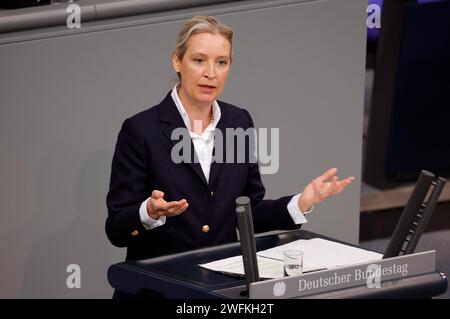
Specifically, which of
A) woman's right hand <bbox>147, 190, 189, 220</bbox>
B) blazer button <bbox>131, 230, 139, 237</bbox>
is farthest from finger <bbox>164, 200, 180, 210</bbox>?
blazer button <bbox>131, 230, 139, 237</bbox>

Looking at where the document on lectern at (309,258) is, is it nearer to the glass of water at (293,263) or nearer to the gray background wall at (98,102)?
the glass of water at (293,263)

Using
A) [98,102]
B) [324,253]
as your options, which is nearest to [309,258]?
[324,253]

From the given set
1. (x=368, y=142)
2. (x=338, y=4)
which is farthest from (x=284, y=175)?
(x=368, y=142)

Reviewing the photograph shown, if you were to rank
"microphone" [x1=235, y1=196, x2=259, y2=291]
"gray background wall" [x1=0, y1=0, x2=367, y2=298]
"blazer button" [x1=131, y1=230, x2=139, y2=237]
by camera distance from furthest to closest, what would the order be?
"gray background wall" [x1=0, y1=0, x2=367, y2=298] < "blazer button" [x1=131, y1=230, x2=139, y2=237] < "microphone" [x1=235, y1=196, x2=259, y2=291]

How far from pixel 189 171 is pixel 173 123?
0.50 ft

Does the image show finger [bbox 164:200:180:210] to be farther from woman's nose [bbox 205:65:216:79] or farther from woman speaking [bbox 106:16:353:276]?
woman's nose [bbox 205:65:216:79]

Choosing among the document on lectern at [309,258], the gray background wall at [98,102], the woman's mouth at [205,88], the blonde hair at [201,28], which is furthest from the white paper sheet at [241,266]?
the gray background wall at [98,102]

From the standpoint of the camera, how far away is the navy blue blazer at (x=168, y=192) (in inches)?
129

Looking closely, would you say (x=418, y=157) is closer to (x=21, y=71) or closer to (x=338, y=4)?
(x=338, y=4)

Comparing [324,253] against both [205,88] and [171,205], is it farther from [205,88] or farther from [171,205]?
[205,88]

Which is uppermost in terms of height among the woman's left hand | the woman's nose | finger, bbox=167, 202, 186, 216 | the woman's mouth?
the woman's nose

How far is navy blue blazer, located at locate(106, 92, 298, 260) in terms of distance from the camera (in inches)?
129

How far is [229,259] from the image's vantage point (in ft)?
10.1

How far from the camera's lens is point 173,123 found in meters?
3.35
